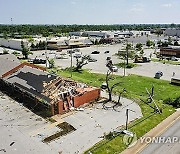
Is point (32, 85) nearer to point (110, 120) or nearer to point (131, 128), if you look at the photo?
point (110, 120)

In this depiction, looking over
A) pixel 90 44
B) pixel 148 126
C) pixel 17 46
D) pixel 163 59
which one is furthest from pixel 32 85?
pixel 90 44

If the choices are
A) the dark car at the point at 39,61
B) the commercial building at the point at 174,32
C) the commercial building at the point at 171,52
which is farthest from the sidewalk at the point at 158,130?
the commercial building at the point at 174,32

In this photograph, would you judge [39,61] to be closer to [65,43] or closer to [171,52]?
[65,43]

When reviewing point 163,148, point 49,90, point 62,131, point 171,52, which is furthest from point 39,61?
point 163,148

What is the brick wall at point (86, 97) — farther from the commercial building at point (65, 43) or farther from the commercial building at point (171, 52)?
the commercial building at point (65, 43)

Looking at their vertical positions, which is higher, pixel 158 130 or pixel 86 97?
pixel 86 97

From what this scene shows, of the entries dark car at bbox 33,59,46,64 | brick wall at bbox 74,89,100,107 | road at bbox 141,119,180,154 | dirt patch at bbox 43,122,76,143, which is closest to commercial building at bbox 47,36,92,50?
dark car at bbox 33,59,46,64
